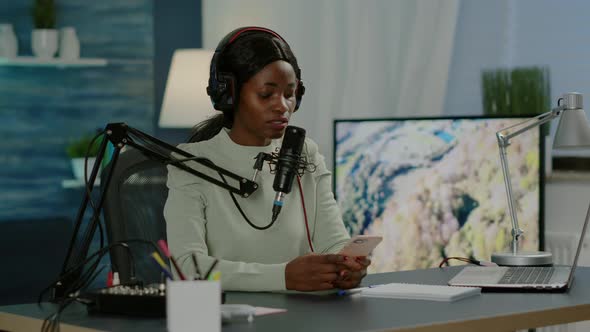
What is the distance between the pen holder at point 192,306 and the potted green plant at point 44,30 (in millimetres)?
3057

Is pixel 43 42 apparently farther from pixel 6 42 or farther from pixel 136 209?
pixel 136 209

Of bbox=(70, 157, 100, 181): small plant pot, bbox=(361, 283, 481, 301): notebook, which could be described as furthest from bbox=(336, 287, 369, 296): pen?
bbox=(70, 157, 100, 181): small plant pot

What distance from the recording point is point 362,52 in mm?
4078

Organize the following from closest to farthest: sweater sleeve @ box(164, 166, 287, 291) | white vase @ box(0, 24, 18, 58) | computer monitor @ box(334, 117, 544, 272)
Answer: sweater sleeve @ box(164, 166, 287, 291), computer monitor @ box(334, 117, 544, 272), white vase @ box(0, 24, 18, 58)

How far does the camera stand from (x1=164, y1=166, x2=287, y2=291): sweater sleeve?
1.95m

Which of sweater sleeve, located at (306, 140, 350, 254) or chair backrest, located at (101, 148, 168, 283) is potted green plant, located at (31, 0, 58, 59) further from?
sweater sleeve, located at (306, 140, 350, 254)

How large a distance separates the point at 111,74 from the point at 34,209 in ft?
2.22

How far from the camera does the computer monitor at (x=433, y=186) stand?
11.4 ft

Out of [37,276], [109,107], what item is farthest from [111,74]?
[37,276]

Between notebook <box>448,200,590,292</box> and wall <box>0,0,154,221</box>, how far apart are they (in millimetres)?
2440

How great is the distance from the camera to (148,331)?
150 centimetres

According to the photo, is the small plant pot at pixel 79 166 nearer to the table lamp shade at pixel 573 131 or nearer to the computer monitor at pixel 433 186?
the computer monitor at pixel 433 186

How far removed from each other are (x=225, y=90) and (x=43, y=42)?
2191 mm

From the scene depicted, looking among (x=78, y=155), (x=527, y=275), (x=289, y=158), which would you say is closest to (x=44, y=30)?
(x=78, y=155)
